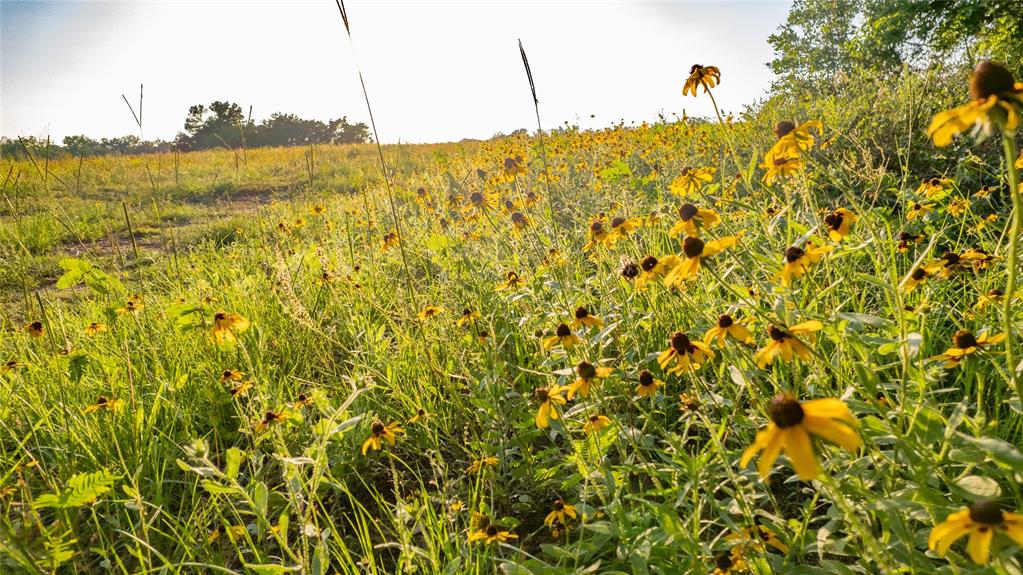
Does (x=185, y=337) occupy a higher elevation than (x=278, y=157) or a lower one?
lower

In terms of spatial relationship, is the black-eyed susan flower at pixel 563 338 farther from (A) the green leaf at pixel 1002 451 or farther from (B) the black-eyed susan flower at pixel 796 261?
(A) the green leaf at pixel 1002 451

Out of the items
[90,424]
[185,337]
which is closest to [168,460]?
[90,424]

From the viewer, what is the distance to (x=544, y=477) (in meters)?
1.44

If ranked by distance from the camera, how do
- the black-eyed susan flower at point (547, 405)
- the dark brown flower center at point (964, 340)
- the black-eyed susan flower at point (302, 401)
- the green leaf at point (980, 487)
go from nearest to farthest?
the green leaf at point (980, 487) < the dark brown flower center at point (964, 340) < the black-eyed susan flower at point (547, 405) < the black-eyed susan flower at point (302, 401)

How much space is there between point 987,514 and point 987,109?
46cm

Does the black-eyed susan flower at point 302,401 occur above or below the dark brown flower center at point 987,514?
below

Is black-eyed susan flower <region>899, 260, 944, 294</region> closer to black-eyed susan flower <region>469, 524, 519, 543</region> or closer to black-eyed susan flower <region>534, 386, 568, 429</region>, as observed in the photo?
black-eyed susan flower <region>534, 386, 568, 429</region>

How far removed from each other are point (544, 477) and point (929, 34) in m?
13.9

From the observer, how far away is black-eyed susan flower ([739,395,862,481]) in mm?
566

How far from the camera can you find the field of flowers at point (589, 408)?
84cm

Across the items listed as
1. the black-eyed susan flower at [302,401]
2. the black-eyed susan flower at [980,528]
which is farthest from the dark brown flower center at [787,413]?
the black-eyed susan flower at [302,401]

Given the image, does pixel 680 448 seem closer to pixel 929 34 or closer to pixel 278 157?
pixel 929 34

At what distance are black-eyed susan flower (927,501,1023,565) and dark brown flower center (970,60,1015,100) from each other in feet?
1.59

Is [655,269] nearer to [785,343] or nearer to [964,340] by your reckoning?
[785,343]
